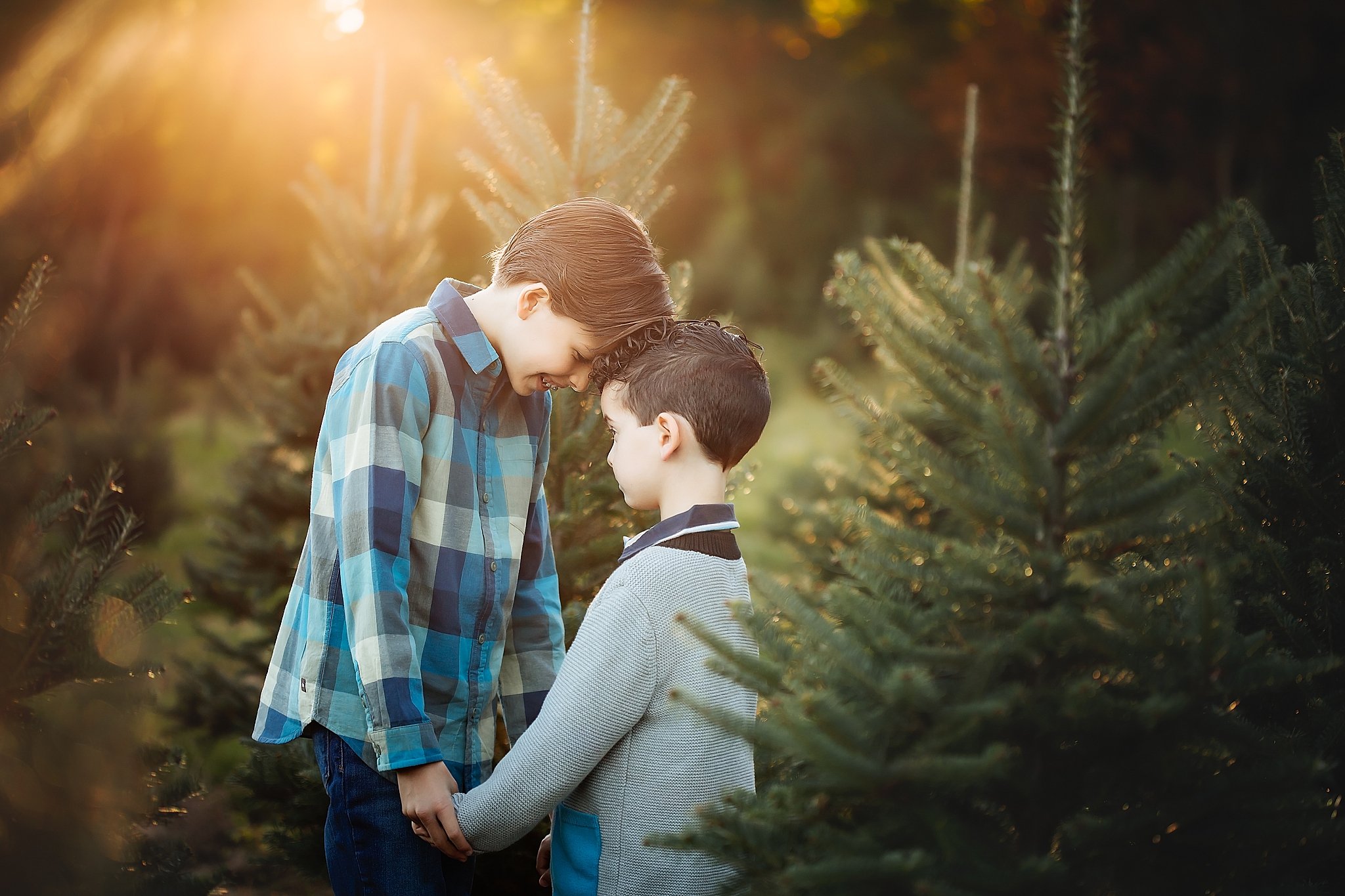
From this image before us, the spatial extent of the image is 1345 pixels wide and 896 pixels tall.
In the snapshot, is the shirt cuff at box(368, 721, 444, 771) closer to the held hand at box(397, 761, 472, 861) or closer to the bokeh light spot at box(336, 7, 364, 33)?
the held hand at box(397, 761, 472, 861)

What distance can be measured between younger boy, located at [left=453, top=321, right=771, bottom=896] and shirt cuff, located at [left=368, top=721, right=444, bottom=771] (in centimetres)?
13

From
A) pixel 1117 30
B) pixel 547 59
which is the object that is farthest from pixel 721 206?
pixel 1117 30

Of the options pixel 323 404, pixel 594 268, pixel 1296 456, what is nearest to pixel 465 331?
pixel 594 268

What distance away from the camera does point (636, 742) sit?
192 cm

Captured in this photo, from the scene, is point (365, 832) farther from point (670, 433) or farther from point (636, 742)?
point (670, 433)

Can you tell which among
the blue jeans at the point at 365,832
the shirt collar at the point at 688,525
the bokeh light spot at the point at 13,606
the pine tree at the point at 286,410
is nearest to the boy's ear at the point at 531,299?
the shirt collar at the point at 688,525

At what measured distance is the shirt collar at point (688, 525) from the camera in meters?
2.00

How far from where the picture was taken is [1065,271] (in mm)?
1492

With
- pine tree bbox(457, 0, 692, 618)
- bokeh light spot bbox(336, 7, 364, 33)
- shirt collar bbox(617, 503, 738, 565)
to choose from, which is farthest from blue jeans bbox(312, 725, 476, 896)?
bokeh light spot bbox(336, 7, 364, 33)

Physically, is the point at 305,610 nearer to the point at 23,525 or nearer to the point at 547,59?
the point at 23,525

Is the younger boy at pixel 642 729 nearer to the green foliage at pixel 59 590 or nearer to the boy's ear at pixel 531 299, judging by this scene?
the boy's ear at pixel 531 299

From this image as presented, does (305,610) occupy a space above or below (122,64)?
below

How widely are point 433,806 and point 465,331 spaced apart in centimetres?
111

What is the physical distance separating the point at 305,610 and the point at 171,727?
3.23 meters
